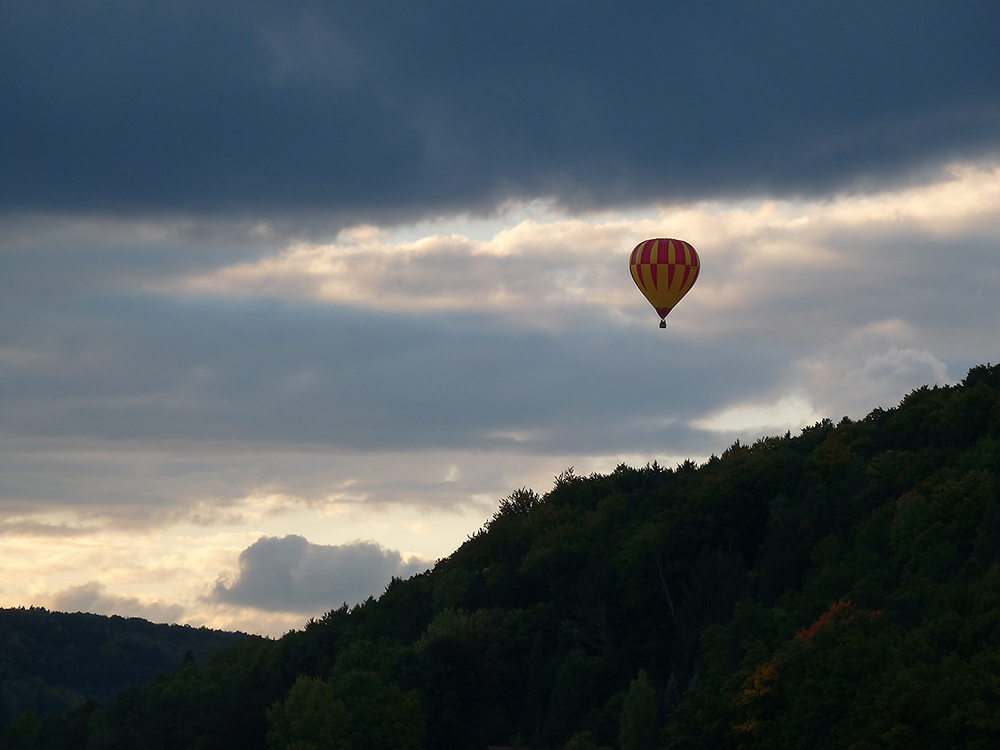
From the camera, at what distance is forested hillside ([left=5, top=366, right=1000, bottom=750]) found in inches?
2822

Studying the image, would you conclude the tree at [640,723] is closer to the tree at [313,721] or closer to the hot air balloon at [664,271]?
the tree at [313,721]

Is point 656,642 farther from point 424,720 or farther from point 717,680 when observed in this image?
point 717,680

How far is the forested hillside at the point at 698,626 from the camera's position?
71.7m

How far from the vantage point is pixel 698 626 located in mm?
102688

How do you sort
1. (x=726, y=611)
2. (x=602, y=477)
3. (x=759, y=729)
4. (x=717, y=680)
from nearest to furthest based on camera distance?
(x=759, y=729)
(x=717, y=680)
(x=726, y=611)
(x=602, y=477)

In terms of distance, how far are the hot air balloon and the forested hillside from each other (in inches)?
719

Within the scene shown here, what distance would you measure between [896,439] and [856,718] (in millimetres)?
59453

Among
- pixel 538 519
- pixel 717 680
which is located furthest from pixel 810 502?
pixel 538 519

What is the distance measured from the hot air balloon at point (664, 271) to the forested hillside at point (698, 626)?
18.3 metres

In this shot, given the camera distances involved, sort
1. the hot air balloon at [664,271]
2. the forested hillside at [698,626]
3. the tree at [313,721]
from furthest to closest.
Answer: the hot air balloon at [664,271] → the tree at [313,721] → the forested hillside at [698,626]

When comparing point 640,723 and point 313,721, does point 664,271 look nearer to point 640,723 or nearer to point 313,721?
point 640,723

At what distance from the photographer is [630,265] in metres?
111

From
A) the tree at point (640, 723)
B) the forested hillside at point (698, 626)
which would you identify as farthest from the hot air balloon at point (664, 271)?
the tree at point (640, 723)

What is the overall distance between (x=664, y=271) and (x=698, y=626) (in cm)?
2592
